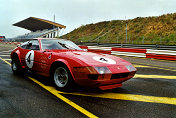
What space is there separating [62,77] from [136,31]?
3776 cm

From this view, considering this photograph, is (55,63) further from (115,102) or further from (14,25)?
(14,25)

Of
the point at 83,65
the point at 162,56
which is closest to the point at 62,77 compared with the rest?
the point at 83,65

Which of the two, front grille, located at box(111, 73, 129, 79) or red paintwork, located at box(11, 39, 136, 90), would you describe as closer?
red paintwork, located at box(11, 39, 136, 90)

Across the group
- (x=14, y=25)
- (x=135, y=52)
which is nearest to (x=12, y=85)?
(x=135, y=52)

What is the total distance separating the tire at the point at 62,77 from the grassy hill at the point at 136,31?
2304 centimetres

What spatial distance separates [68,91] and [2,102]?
1274 mm

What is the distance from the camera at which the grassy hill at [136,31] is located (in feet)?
103

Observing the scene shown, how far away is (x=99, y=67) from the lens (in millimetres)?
3154

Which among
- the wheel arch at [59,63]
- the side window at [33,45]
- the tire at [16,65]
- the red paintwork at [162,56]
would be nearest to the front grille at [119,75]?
the wheel arch at [59,63]

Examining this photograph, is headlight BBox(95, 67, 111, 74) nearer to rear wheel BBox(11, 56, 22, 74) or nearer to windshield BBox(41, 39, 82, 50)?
windshield BBox(41, 39, 82, 50)

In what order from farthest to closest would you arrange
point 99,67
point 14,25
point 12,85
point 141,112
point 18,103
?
point 14,25 < point 12,85 < point 99,67 < point 18,103 < point 141,112

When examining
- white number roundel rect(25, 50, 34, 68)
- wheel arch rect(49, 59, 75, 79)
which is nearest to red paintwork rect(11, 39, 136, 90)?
wheel arch rect(49, 59, 75, 79)

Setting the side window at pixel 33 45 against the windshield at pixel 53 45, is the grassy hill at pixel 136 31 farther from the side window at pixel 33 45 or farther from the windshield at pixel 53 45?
the side window at pixel 33 45

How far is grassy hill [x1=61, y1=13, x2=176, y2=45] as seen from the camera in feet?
103
